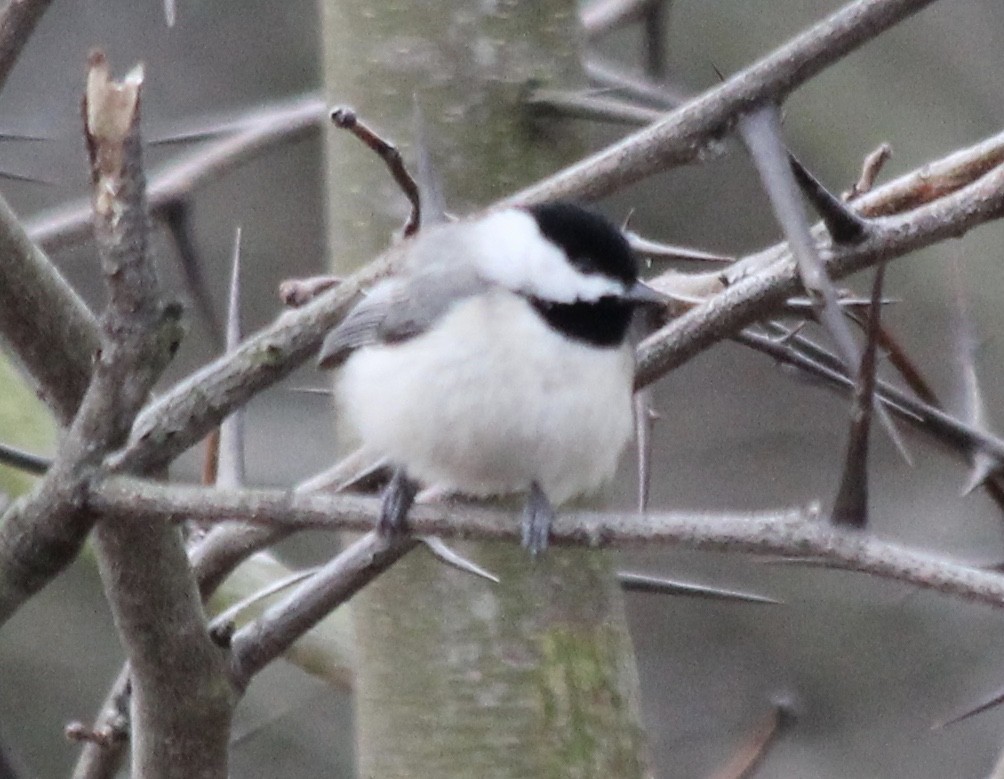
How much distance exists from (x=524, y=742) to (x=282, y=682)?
149cm

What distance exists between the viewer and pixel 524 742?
1790mm

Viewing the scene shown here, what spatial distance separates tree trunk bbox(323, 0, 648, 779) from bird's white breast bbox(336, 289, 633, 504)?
0.12 metres

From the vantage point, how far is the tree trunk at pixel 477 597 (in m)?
1.80

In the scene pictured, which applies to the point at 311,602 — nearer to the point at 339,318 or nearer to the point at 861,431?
the point at 339,318

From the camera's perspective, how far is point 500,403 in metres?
1.75

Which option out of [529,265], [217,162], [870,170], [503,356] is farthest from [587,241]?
[217,162]

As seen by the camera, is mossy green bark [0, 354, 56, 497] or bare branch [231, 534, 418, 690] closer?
bare branch [231, 534, 418, 690]

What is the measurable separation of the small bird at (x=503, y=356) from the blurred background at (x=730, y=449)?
2.34 m

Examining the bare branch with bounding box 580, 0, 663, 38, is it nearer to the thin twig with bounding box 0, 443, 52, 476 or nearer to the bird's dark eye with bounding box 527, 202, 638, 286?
the bird's dark eye with bounding box 527, 202, 638, 286

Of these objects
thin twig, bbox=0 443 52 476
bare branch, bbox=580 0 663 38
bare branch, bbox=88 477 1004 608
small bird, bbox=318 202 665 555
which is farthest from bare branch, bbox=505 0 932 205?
bare branch, bbox=580 0 663 38

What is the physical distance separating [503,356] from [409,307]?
18 centimetres

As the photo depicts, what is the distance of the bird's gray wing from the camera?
1863 mm

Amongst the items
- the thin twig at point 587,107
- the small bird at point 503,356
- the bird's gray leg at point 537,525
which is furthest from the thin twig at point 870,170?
the bird's gray leg at point 537,525

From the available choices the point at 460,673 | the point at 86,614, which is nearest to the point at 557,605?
the point at 460,673
